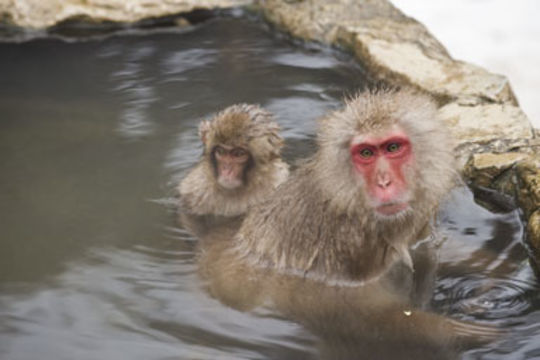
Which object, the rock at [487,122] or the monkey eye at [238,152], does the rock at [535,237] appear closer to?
the rock at [487,122]

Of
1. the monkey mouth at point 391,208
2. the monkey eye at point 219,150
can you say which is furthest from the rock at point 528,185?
the monkey eye at point 219,150

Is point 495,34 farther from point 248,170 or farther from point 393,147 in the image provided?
point 393,147

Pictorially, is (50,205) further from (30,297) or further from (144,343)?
(144,343)

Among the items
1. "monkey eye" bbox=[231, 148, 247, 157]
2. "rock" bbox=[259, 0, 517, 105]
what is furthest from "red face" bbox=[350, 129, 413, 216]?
"rock" bbox=[259, 0, 517, 105]

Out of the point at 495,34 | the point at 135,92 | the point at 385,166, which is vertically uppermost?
the point at 495,34

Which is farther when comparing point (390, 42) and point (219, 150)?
point (390, 42)

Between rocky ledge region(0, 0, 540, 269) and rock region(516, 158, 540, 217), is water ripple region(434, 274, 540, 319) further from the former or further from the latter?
rock region(516, 158, 540, 217)

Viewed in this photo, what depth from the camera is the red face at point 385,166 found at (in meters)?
3.65

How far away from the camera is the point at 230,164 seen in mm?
5348

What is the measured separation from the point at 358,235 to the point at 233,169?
5.10 ft

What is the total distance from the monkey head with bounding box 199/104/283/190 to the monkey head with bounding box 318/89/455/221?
4.60 ft

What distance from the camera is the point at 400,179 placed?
3713mm

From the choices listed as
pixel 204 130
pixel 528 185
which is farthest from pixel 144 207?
pixel 528 185

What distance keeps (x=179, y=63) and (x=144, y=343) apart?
409 cm
